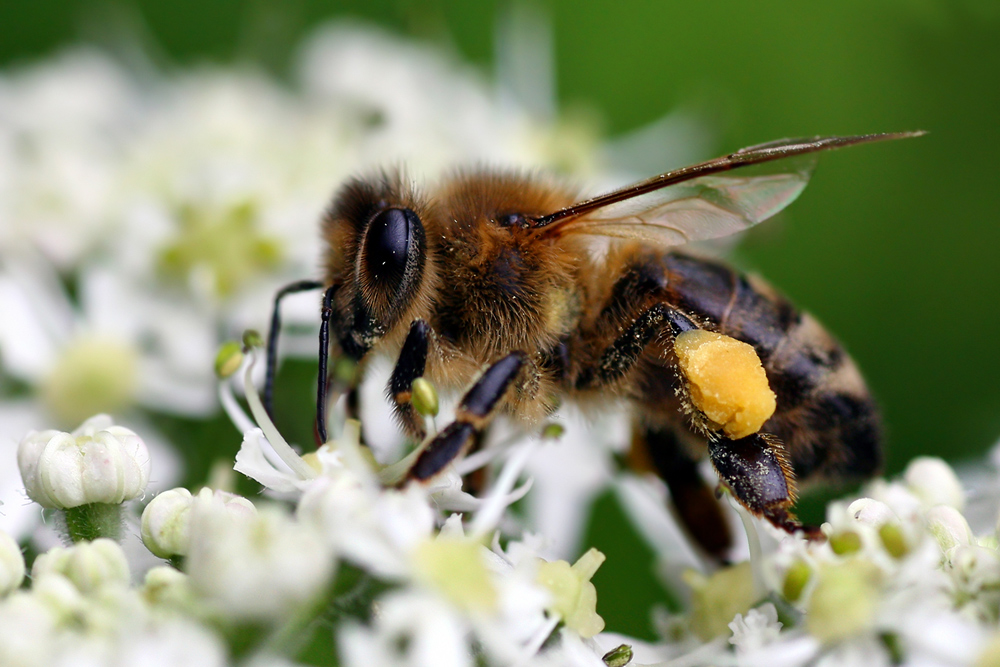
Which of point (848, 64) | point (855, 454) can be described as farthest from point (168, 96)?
point (855, 454)

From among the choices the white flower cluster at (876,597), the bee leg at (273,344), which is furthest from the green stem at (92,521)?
the white flower cluster at (876,597)

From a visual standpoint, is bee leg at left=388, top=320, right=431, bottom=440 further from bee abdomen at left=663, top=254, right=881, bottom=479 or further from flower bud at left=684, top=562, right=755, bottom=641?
flower bud at left=684, top=562, right=755, bottom=641

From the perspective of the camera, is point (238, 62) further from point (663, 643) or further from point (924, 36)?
point (663, 643)

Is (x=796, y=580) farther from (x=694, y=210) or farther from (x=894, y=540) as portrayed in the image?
(x=694, y=210)

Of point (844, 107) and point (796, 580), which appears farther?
point (844, 107)

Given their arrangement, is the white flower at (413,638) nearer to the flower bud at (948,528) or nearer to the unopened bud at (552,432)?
the unopened bud at (552,432)

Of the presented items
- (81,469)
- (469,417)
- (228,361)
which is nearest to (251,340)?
(228,361)
